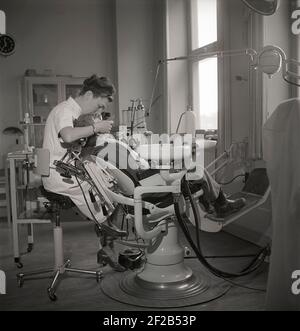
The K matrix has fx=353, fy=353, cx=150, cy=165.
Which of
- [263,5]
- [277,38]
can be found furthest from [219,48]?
[263,5]

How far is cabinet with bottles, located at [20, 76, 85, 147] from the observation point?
263 centimetres

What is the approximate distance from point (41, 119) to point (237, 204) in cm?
164

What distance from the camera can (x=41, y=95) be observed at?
3.22m

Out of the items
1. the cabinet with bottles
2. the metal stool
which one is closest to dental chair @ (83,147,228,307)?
the metal stool

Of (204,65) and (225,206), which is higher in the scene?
(204,65)

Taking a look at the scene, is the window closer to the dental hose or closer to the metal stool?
the dental hose

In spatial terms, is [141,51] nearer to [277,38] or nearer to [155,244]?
[277,38]

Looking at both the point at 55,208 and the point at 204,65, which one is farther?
the point at 204,65

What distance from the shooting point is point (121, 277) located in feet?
6.15

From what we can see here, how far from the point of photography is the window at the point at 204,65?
2301mm

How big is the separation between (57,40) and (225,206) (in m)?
1.58

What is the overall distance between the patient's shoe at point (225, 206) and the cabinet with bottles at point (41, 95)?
1.39 m

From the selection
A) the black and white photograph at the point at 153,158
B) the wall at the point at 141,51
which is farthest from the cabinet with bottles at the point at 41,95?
the wall at the point at 141,51
